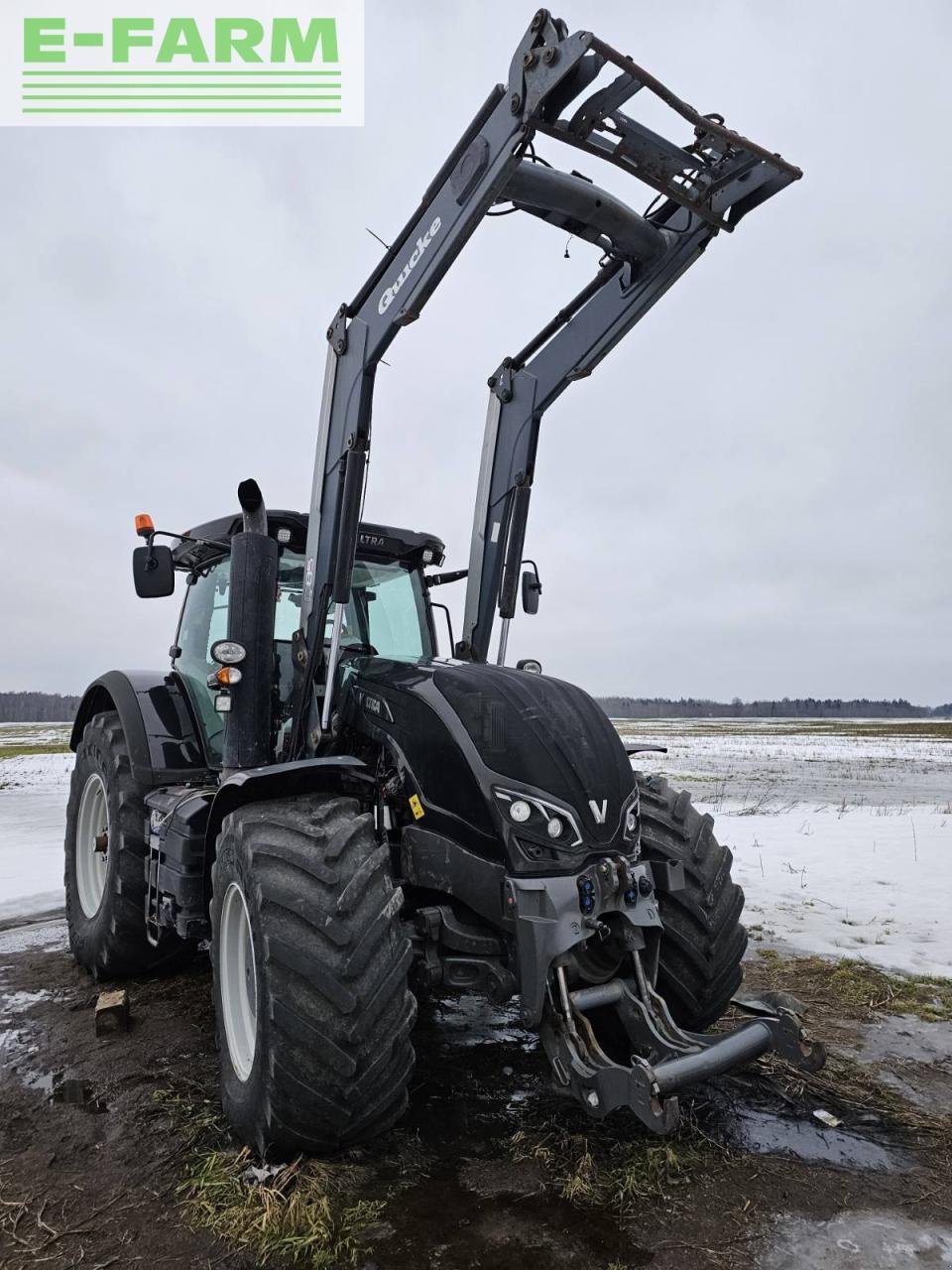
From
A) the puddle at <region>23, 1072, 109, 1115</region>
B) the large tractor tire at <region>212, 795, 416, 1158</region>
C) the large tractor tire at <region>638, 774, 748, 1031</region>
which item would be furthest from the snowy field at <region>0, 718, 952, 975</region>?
the large tractor tire at <region>212, 795, 416, 1158</region>

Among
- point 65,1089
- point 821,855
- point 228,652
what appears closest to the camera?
point 65,1089

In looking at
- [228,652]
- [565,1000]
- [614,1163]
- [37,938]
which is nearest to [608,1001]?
[565,1000]

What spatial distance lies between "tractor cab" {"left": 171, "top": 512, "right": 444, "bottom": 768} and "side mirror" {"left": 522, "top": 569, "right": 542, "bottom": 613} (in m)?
0.57

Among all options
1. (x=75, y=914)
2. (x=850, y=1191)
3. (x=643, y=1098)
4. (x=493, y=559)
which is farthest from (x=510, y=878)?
(x=75, y=914)

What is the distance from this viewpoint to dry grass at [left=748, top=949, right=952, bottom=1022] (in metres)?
4.50

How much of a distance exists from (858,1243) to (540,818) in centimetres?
152

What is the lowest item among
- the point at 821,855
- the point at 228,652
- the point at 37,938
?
the point at 37,938

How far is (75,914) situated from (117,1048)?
5.44ft

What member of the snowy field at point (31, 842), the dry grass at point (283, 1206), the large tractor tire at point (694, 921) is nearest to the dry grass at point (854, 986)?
the large tractor tire at point (694, 921)

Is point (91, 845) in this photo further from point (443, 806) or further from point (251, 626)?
point (443, 806)

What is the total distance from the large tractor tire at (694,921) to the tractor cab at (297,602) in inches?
66.5

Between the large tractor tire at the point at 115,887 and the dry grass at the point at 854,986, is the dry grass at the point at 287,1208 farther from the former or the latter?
the dry grass at the point at 854,986

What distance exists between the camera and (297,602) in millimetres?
4891

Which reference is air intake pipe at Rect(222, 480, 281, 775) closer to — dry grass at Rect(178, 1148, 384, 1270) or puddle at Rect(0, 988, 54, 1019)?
dry grass at Rect(178, 1148, 384, 1270)
